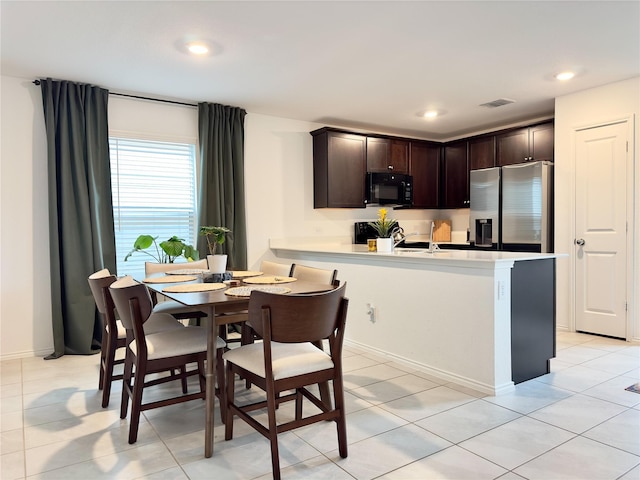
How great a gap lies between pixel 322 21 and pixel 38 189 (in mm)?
2908

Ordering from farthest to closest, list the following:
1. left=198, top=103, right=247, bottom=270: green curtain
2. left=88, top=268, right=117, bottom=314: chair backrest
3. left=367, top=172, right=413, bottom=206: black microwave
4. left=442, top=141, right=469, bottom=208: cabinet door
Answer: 1. left=442, top=141, right=469, bottom=208: cabinet door
2. left=367, top=172, right=413, bottom=206: black microwave
3. left=198, top=103, right=247, bottom=270: green curtain
4. left=88, top=268, right=117, bottom=314: chair backrest

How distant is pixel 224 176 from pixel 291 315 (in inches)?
119

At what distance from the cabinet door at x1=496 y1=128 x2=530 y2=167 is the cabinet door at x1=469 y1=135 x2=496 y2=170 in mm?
74

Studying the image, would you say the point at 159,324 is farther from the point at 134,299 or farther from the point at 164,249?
the point at 164,249

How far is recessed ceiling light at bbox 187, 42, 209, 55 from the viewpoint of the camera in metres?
3.02

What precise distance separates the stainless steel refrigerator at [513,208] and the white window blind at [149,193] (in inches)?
132

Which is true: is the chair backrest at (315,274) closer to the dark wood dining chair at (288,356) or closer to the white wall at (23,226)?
the dark wood dining chair at (288,356)

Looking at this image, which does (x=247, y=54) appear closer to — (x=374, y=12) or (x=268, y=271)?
(x=374, y=12)

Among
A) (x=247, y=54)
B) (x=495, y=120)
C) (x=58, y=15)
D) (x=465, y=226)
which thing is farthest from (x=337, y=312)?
(x=465, y=226)

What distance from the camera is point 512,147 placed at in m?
5.12

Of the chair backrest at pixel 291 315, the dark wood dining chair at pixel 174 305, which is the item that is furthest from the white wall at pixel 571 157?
the dark wood dining chair at pixel 174 305

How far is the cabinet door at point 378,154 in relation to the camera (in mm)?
5453

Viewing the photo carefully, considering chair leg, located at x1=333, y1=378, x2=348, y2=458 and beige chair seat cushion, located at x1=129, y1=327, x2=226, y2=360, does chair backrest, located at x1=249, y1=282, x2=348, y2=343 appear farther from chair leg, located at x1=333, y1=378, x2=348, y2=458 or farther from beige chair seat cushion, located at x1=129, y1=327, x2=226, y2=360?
beige chair seat cushion, located at x1=129, y1=327, x2=226, y2=360

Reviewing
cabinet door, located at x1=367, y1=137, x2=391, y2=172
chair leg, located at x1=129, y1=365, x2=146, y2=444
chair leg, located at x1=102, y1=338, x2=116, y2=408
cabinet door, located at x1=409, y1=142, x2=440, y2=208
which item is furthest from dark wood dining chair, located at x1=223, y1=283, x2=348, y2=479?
cabinet door, located at x1=409, y1=142, x2=440, y2=208
